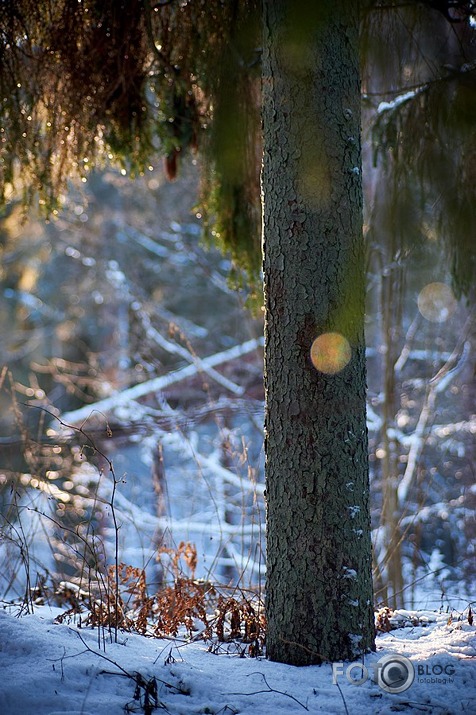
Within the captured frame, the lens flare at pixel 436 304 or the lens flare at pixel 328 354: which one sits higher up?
the lens flare at pixel 436 304

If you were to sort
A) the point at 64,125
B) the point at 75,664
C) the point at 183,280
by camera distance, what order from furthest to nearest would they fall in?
1. the point at 183,280
2. the point at 64,125
3. the point at 75,664

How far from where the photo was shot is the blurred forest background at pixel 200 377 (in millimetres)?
4047

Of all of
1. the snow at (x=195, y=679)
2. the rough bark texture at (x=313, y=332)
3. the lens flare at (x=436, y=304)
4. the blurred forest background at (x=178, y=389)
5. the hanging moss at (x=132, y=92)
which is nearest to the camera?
the snow at (x=195, y=679)

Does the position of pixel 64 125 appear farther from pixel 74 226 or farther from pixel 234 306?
pixel 234 306

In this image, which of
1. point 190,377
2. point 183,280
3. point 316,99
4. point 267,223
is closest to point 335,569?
point 267,223

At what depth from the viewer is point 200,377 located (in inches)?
425

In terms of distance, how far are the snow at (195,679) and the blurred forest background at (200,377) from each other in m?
0.45

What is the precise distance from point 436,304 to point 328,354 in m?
8.18

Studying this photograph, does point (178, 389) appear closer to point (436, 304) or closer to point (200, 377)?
point (200, 377)

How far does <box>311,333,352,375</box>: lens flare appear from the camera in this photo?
9.16ft

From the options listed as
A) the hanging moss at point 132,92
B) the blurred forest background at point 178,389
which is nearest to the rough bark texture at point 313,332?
the hanging moss at point 132,92

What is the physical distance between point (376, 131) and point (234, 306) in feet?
30.0

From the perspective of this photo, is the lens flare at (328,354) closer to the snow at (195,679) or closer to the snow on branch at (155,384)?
the snow at (195,679)

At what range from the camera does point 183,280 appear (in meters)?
15.0
